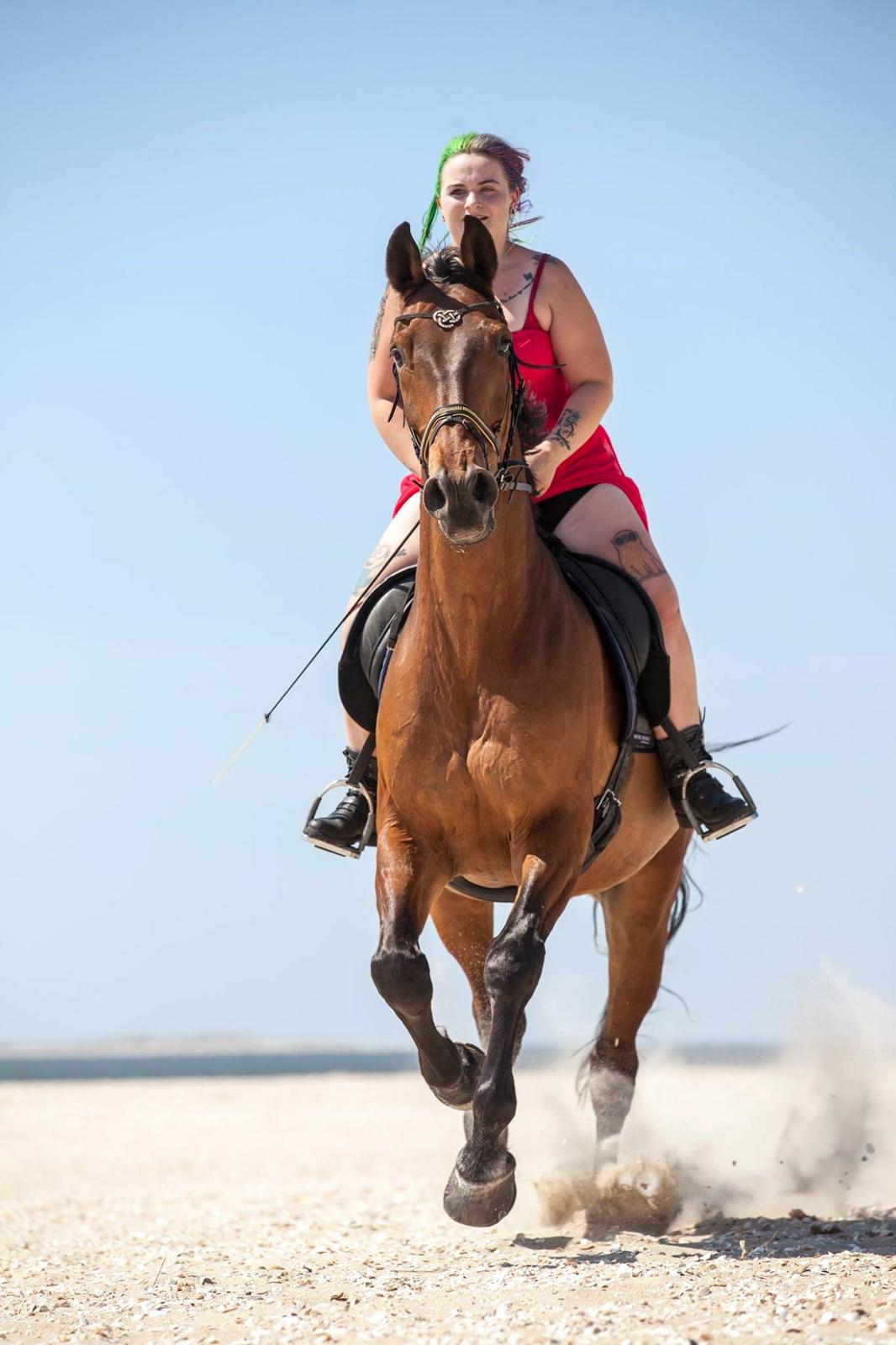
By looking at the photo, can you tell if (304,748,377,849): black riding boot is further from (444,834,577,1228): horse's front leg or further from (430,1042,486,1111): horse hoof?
(444,834,577,1228): horse's front leg

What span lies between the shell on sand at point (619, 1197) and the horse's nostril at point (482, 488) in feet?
14.1

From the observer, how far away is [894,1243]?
6.84 meters

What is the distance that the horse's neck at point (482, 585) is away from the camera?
614 cm

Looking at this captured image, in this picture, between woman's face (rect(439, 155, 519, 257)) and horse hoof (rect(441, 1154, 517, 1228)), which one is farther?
woman's face (rect(439, 155, 519, 257))

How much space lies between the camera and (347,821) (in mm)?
7359

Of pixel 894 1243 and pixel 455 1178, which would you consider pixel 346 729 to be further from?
pixel 894 1243

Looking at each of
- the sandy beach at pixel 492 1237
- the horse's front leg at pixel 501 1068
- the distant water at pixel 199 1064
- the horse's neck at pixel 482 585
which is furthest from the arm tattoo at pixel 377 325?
the distant water at pixel 199 1064

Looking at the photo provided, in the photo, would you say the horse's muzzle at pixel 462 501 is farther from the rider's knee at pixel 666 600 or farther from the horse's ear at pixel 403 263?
the rider's knee at pixel 666 600

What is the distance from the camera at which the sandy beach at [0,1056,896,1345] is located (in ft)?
16.7

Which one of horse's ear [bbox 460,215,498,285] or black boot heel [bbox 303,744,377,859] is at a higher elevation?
horse's ear [bbox 460,215,498,285]

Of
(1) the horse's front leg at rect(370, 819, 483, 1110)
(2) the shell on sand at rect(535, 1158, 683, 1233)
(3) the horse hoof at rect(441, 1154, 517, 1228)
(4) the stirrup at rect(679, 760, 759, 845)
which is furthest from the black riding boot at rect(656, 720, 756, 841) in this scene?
(3) the horse hoof at rect(441, 1154, 517, 1228)

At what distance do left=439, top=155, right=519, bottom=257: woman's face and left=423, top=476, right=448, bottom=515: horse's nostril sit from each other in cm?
231

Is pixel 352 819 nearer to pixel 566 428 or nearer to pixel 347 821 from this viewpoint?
pixel 347 821

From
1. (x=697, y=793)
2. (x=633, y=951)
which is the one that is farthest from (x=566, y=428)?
(x=633, y=951)
